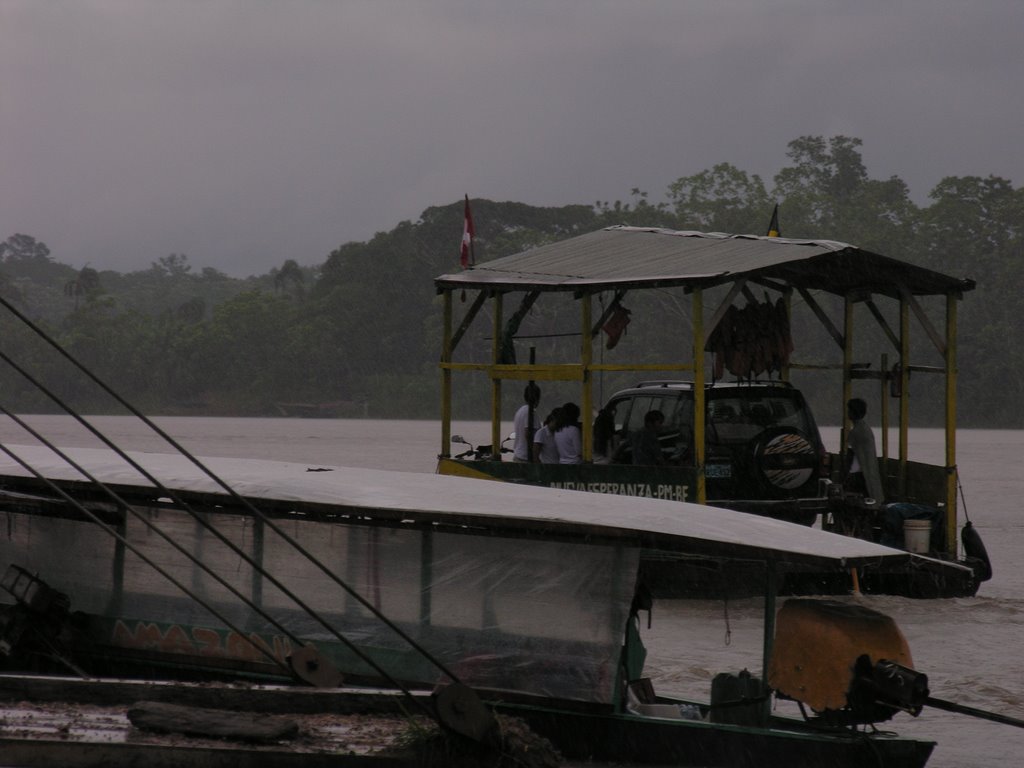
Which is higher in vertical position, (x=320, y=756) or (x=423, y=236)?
(x=423, y=236)

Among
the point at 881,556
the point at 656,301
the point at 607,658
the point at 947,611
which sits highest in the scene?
the point at 656,301

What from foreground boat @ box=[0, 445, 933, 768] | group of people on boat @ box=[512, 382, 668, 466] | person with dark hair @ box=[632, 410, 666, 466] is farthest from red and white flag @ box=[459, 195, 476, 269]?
foreground boat @ box=[0, 445, 933, 768]

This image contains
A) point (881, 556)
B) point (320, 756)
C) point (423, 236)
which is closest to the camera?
point (320, 756)

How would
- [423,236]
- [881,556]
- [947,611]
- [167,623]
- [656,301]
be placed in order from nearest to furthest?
1. [881,556]
2. [167,623]
3. [947,611]
4. [656,301]
5. [423,236]

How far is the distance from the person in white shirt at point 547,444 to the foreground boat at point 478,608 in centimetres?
603

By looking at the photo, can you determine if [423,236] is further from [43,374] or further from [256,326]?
[43,374]

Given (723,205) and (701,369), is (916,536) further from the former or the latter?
(723,205)

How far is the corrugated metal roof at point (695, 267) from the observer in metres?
11.4

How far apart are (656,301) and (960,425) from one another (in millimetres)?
13357

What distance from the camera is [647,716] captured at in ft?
20.8

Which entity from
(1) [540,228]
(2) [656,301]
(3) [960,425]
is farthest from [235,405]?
(3) [960,425]

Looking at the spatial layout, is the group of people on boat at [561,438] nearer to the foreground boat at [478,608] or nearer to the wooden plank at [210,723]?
the foreground boat at [478,608]

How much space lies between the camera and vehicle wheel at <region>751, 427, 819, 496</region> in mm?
12102

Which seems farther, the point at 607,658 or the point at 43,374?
the point at 43,374
